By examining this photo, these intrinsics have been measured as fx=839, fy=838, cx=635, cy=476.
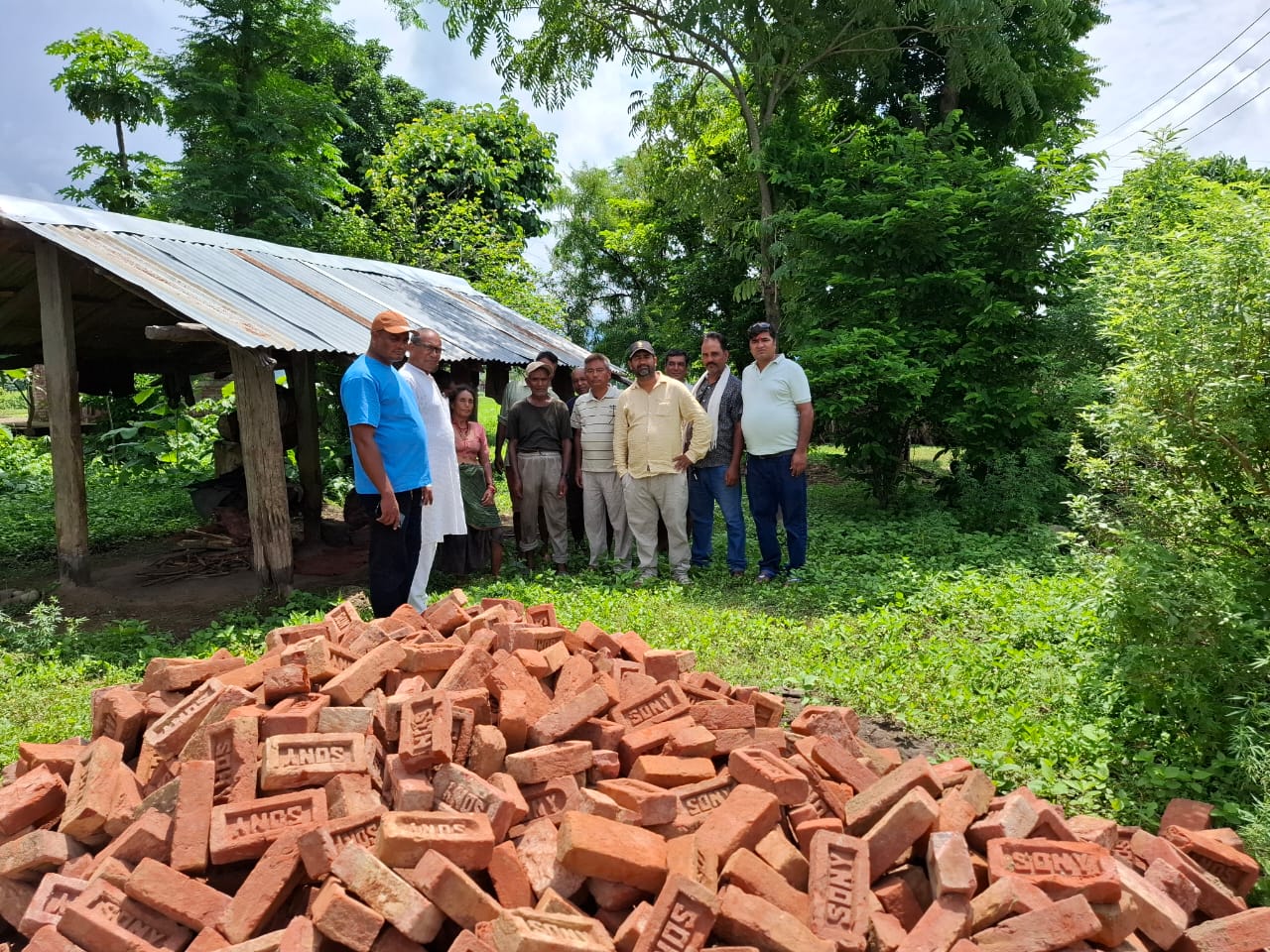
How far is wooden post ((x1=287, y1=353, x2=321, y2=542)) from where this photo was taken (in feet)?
31.8

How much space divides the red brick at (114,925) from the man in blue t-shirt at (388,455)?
7.95 ft

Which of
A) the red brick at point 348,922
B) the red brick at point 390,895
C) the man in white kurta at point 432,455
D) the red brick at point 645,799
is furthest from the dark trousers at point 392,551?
the red brick at point 348,922

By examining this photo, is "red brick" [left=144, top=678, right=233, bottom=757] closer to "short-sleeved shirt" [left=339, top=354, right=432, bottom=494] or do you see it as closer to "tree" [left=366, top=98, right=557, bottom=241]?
"short-sleeved shirt" [left=339, top=354, right=432, bottom=494]

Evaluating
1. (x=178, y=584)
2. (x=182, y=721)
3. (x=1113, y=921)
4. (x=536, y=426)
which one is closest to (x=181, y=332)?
(x=536, y=426)

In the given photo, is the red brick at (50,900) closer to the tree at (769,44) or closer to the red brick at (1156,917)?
the red brick at (1156,917)

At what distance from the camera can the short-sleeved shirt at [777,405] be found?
266 inches

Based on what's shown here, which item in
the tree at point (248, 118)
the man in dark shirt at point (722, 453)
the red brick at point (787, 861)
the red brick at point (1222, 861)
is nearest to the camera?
the red brick at point (787, 861)

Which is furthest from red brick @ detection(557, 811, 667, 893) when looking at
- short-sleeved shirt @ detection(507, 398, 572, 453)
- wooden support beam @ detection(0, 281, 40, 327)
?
wooden support beam @ detection(0, 281, 40, 327)

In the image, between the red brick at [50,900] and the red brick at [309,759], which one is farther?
the red brick at [309,759]

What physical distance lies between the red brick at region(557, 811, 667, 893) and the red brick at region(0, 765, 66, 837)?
2022mm

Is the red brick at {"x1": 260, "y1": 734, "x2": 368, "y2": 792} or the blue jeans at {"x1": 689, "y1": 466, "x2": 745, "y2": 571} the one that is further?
the blue jeans at {"x1": 689, "y1": 466, "x2": 745, "y2": 571}

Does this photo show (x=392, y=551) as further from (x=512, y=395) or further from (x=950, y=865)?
(x=950, y=865)

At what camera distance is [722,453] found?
7.20m

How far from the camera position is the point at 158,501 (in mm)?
11672
